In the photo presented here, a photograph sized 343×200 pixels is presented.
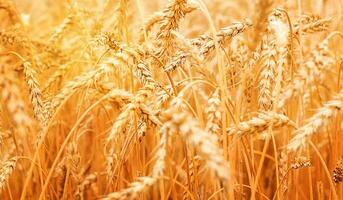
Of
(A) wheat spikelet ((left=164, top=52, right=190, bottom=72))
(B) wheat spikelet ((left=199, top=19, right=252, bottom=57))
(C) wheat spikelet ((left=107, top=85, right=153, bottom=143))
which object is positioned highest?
(B) wheat spikelet ((left=199, top=19, right=252, bottom=57))

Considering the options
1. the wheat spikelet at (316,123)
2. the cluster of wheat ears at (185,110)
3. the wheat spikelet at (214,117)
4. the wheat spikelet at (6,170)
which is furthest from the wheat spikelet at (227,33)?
the wheat spikelet at (6,170)

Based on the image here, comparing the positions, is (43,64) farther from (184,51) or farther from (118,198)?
(118,198)

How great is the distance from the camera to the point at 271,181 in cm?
169

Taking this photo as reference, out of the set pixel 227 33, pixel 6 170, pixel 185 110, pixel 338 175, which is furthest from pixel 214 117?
pixel 6 170

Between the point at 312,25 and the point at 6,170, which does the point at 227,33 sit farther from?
the point at 6,170

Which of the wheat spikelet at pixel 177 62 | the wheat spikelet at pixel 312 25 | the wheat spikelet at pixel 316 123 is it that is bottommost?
the wheat spikelet at pixel 316 123

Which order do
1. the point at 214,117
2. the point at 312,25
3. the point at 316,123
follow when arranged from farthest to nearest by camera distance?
the point at 312,25, the point at 214,117, the point at 316,123

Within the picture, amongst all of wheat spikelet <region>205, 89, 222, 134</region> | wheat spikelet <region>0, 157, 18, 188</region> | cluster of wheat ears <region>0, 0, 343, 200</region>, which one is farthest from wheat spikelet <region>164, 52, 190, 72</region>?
wheat spikelet <region>0, 157, 18, 188</region>

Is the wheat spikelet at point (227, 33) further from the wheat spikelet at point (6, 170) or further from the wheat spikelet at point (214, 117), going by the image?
the wheat spikelet at point (6, 170)

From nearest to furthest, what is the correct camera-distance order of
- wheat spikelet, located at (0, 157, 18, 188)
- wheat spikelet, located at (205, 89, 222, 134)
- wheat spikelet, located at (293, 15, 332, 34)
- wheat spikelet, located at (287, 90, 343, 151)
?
wheat spikelet, located at (287, 90, 343, 151), wheat spikelet, located at (205, 89, 222, 134), wheat spikelet, located at (0, 157, 18, 188), wheat spikelet, located at (293, 15, 332, 34)

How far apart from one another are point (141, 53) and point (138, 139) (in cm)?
20

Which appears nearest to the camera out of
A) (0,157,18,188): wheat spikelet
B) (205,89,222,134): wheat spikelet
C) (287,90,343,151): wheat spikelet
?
(287,90,343,151): wheat spikelet

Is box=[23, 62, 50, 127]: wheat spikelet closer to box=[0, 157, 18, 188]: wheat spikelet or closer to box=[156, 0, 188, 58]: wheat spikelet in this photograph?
box=[0, 157, 18, 188]: wheat spikelet

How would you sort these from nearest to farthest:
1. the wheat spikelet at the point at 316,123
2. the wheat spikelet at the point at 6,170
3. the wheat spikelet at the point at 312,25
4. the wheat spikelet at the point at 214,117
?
the wheat spikelet at the point at 316,123, the wheat spikelet at the point at 214,117, the wheat spikelet at the point at 6,170, the wheat spikelet at the point at 312,25
